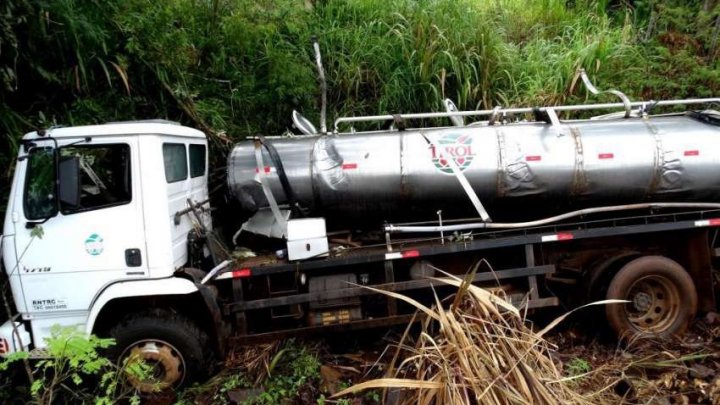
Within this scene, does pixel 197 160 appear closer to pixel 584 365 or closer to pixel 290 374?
pixel 290 374

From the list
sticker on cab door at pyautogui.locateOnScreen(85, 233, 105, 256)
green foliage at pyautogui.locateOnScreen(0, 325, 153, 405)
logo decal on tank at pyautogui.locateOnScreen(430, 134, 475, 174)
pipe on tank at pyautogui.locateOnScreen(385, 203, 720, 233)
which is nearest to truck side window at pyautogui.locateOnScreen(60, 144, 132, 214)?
sticker on cab door at pyautogui.locateOnScreen(85, 233, 105, 256)

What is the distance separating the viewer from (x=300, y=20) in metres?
6.46

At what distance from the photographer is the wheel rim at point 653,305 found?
4.25 metres

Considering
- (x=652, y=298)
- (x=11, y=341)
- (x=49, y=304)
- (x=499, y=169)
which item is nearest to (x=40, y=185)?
(x=49, y=304)

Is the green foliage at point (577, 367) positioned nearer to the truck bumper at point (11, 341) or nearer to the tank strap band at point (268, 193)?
the tank strap band at point (268, 193)

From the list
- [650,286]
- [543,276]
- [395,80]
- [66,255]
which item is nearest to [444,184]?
[543,276]

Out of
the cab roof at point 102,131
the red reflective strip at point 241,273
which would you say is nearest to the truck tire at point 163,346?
the red reflective strip at point 241,273

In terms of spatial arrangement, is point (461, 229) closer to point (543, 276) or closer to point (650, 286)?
point (543, 276)

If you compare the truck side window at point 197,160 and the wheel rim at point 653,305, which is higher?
the truck side window at point 197,160

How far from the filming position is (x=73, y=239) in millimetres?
3490

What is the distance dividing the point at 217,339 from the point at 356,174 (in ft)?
5.95

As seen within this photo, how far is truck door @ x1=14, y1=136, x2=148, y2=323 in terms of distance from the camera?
3471 millimetres

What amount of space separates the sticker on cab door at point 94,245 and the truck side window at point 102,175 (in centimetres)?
23

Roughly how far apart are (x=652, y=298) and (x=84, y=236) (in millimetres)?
5025
